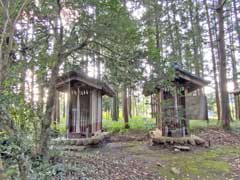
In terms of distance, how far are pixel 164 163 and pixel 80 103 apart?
15.4 ft

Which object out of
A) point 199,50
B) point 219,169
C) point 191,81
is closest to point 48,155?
point 219,169

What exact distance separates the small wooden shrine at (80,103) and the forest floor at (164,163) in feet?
3.80

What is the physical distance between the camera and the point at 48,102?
5.35m

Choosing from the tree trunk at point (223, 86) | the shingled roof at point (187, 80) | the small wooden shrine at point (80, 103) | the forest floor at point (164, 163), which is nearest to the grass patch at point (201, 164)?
the forest floor at point (164, 163)

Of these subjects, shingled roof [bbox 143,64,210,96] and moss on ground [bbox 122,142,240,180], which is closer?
moss on ground [bbox 122,142,240,180]

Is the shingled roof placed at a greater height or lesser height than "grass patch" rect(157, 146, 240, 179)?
greater

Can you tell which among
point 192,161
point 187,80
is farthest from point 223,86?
point 192,161

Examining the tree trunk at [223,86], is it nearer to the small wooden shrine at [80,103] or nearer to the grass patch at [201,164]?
the grass patch at [201,164]

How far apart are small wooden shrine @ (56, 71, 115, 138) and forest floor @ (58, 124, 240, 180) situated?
116 centimetres

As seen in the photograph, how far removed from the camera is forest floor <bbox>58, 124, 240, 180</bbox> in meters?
5.49

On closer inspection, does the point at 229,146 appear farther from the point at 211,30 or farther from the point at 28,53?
the point at 211,30

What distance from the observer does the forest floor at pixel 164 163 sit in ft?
18.0

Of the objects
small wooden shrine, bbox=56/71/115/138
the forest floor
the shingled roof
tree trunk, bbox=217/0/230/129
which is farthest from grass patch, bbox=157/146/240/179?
small wooden shrine, bbox=56/71/115/138

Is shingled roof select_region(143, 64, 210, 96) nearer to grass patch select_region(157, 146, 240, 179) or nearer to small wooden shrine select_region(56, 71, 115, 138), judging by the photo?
grass patch select_region(157, 146, 240, 179)
